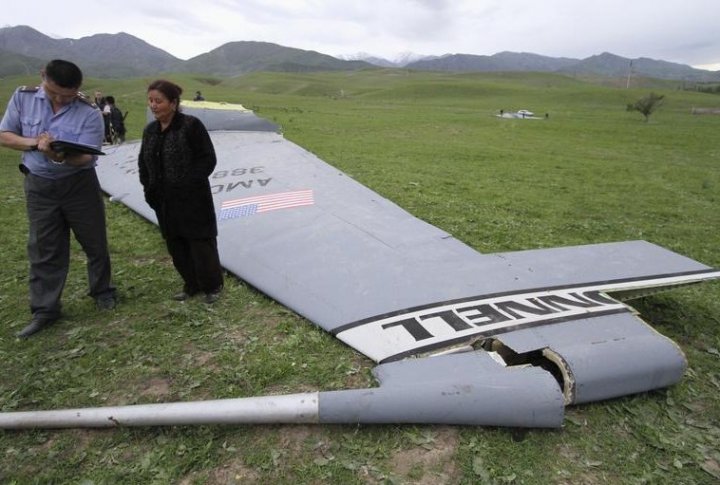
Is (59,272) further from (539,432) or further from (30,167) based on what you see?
(539,432)

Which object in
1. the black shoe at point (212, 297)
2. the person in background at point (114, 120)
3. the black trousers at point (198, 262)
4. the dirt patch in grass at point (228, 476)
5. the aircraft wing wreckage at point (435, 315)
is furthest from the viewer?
the person in background at point (114, 120)

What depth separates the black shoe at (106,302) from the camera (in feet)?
14.1

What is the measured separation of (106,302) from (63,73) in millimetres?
2011

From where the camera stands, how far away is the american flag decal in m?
5.33

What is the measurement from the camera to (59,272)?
4.06 meters

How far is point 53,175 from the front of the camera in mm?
3801

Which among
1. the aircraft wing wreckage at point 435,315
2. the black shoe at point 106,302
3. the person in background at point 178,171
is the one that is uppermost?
the person in background at point 178,171

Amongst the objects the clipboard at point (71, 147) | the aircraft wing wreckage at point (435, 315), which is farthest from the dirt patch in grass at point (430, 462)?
the clipboard at point (71, 147)

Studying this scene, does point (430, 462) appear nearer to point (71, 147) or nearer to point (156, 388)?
point (156, 388)

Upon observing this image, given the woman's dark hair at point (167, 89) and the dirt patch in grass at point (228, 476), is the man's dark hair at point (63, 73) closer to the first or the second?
the woman's dark hair at point (167, 89)

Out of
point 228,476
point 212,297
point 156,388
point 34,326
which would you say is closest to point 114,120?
point 34,326

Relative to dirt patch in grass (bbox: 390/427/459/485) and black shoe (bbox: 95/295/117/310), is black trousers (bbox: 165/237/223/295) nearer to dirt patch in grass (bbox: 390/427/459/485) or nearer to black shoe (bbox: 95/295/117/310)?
black shoe (bbox: 95/295/117/310)

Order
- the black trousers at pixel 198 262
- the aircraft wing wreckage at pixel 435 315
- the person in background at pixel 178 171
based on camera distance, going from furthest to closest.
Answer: the black trousers at pixel 198 262
the person in background at pixel 178 171
the aircraft wing wreckage at pixel 435 315

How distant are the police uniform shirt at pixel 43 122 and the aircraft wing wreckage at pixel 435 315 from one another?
1.66 m
